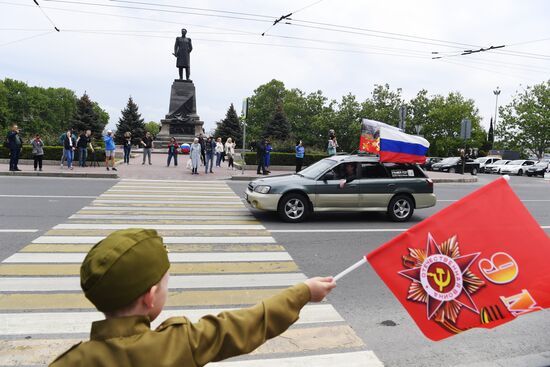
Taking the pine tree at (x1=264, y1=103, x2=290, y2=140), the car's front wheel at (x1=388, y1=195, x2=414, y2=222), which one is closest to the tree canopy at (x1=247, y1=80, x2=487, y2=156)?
the pine tree at (x1=264, y1=103, x2=290, y2=140)

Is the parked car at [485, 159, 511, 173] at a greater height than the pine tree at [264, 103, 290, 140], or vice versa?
the pine tree at [264, 103, 290, 140]

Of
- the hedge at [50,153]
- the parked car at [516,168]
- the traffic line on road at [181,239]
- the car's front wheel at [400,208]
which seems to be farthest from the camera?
the parked car at [516,168]

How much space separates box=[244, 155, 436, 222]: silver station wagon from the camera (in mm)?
10188

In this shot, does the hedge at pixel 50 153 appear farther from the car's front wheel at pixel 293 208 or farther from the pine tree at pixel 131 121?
the pine tree at pixel 131 121

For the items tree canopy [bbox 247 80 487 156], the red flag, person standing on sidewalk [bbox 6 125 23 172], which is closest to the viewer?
the red flag

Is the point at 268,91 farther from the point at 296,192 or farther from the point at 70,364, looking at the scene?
the point at 70,364

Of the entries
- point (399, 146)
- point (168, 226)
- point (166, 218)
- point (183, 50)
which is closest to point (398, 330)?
point (168, 226)

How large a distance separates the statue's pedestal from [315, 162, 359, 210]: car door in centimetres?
2672

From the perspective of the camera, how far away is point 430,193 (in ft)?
36.7

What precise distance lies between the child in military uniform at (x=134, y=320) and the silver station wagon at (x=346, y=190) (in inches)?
332

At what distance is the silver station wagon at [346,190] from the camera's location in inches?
401

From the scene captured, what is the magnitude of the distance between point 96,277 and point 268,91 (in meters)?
90.7

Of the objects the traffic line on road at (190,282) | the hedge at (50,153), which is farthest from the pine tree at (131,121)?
the traffic line on road at (190,282)

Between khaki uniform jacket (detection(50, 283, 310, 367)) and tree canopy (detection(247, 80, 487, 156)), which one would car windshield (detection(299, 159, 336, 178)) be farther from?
tree canopy (detection(247, 80, 487, 156))
